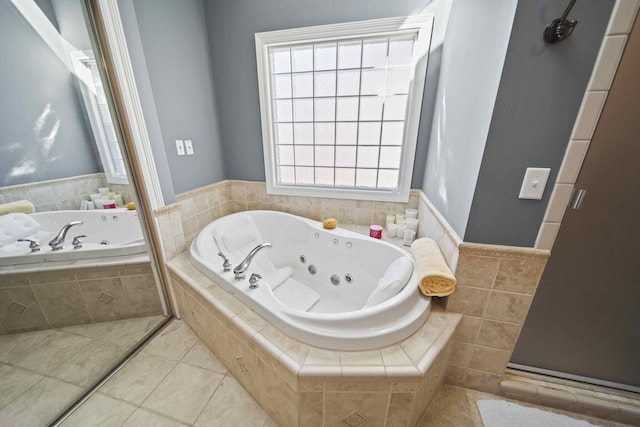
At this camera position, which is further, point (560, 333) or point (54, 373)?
point (54, 373)

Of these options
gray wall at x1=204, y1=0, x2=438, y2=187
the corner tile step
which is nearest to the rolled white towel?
gray wall at x1=204, y1=0, x2=438, y2=187

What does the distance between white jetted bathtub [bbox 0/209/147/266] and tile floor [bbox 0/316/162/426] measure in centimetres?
44

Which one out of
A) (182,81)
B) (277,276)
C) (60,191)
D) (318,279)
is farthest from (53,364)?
(182,81)

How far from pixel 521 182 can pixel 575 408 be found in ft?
4.19

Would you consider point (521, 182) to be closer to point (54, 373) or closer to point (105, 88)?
point (105, 88)

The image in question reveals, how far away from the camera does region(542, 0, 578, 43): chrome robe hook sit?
0.70 meters

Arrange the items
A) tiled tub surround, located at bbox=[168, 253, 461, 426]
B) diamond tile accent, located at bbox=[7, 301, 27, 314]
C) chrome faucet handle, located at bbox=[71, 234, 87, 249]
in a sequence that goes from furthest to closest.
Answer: chrome faucet handle, located at bbox=[71, 234, 87, 249] < diamond tile accent, located at bbox=[7, 301, 27, 314] < tiled tub surround, located at bbox=[168, 253, 461, 426]

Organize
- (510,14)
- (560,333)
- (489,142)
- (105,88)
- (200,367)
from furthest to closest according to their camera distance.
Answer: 1. (200,367)
2. (105,88)
3. (560,333)
4. (489,142)
5. (510,14)

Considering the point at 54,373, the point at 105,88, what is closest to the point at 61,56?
the point at 105,88

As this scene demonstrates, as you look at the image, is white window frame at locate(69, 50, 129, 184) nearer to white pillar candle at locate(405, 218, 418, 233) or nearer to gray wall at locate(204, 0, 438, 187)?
gray wall at locate(204, 0, 438, 187)

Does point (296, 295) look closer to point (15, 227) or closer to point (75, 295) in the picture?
point (75, 295)

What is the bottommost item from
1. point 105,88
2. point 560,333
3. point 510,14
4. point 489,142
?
point 560,333

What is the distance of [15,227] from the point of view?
115cm

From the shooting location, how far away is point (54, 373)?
50.4 inches
